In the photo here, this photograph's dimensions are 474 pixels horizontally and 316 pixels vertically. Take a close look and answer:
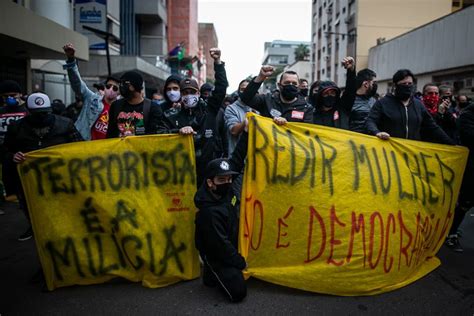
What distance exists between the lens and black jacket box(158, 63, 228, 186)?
Answer: 161 inches

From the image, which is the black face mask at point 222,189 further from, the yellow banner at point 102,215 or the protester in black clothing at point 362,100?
the protester in black clothing at point 362,100

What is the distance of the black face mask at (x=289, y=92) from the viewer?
411cm

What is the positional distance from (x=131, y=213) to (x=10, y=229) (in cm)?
282

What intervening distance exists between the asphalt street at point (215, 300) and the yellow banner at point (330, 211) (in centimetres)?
12

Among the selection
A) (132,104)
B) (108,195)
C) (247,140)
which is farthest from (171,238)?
(132,104)

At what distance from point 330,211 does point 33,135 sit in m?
2.81

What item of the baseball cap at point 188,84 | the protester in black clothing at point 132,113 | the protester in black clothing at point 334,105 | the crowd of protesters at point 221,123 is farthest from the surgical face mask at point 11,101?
the protester in black clothing at point 334,105

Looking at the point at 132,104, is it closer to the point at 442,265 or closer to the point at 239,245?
the point at 239,245

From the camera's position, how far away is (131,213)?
140 inches

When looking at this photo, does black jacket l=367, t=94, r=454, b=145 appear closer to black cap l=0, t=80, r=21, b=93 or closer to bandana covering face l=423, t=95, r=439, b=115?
bandana covering face l=423, t=95, r=439, b=115

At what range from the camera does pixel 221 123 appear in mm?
4543

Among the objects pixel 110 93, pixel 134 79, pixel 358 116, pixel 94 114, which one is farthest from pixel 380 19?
pixel 134 79

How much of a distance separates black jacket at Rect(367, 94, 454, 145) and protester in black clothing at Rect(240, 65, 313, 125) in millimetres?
683

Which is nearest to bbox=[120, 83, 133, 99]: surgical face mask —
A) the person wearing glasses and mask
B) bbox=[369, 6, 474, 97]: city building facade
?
the person wearing glasses and mask
